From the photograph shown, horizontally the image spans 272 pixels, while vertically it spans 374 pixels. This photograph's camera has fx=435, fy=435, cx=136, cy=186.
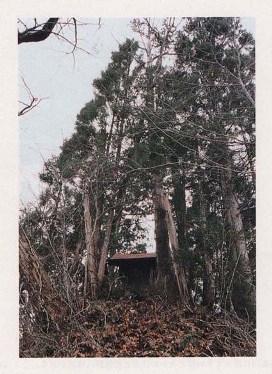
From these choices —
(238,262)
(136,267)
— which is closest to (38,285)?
(136,267)

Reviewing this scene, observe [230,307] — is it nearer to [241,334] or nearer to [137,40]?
[241,334]

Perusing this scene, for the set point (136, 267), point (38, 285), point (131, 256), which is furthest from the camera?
point (131, 256)

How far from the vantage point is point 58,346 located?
478cm

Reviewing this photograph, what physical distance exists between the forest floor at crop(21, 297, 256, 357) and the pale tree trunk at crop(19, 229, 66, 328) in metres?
0.23

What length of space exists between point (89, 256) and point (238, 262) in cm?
191

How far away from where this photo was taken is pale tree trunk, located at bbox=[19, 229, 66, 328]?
4871 millimetres

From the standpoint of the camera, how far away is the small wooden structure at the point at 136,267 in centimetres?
554

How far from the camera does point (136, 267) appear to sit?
5562mm

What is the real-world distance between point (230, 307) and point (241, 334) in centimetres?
48

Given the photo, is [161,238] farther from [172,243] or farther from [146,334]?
[146,334]

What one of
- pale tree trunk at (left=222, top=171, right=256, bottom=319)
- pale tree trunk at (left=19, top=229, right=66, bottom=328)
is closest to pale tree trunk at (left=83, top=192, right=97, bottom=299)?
pale tree trunk at (left=19, top=229, right=66, bottom=328)

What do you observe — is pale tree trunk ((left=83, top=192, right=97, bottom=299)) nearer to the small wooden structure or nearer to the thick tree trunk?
the small wooden structure

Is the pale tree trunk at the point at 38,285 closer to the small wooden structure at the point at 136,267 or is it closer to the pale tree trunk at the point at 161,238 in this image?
the small wooden structure at the point at 136,267
